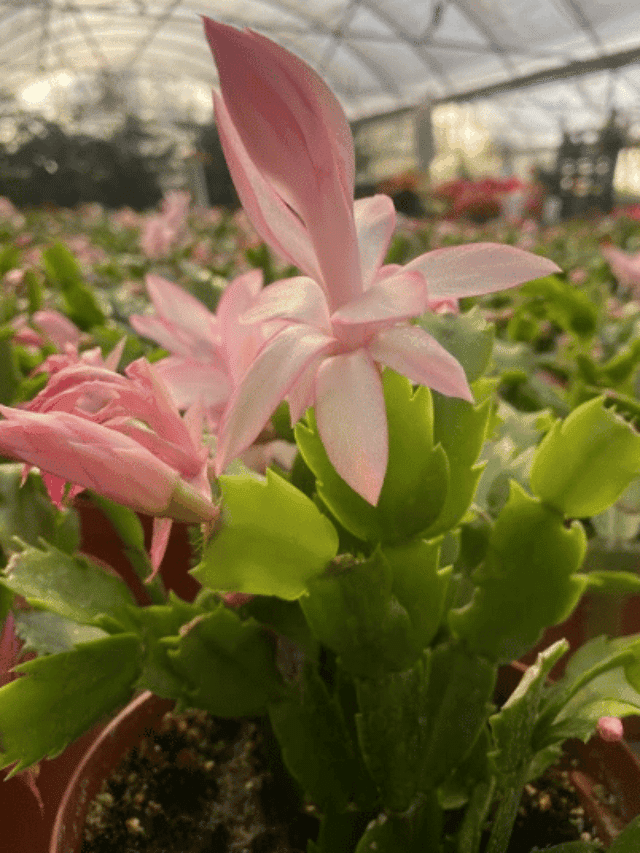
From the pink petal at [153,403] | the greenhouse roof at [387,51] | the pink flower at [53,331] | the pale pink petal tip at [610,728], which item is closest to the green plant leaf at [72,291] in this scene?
the pink flower at [53,331]

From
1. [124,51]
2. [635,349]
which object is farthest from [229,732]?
[124,51]

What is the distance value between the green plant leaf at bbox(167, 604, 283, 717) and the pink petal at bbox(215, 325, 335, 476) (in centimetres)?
16

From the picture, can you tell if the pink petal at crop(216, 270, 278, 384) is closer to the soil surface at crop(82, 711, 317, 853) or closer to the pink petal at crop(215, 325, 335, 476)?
the pink petal at crop(215, 325, 335, 476)

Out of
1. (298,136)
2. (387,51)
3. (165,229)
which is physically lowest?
(387,51)

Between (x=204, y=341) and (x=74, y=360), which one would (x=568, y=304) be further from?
(x=74, y=360)

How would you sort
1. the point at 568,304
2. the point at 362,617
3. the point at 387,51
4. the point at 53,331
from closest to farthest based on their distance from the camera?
1. the point at 362,617
2. the point at 53,331
3. the point at 568,304
4. the point at 387,51

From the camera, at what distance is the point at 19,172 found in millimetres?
6598

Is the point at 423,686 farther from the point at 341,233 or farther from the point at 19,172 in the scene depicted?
the point at 19,172

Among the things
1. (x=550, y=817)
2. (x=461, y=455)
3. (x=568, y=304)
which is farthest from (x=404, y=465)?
(x=568, y=304)

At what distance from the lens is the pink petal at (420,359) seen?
0.27m

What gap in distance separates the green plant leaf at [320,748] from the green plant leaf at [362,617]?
77 mm

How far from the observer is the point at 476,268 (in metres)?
0.29

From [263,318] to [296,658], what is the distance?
258 mm

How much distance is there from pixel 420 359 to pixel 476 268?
1.8 inches
